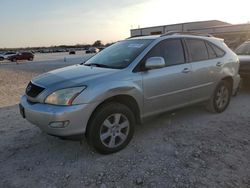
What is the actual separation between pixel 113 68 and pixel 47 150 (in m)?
1.62

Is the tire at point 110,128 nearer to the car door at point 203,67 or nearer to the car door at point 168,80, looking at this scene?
the car door at point 168,80

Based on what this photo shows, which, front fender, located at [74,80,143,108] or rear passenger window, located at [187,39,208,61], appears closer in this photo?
front fender, located at [74,80,143,108]

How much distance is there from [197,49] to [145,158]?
2.50 m

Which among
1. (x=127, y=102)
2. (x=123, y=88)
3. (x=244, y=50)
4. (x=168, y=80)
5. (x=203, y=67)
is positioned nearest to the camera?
(x=123, y=88)

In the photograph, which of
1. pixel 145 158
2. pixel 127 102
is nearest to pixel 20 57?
pixel 127 102

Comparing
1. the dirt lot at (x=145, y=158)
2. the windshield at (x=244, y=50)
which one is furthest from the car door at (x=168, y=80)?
the windshield at (x=244, y=50)

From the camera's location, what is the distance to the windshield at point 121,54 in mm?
3999

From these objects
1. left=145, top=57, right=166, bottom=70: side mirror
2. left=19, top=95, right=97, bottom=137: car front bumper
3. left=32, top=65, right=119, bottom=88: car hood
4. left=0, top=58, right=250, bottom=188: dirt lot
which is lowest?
left=0, top=58, right=250, bottom=188: dirt lot

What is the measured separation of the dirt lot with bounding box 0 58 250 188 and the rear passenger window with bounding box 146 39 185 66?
1.26 metres

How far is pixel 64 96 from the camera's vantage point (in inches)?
128

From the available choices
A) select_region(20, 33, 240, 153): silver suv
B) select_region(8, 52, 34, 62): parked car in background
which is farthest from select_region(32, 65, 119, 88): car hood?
select_region(8, 52, 34, 62): parked car in background

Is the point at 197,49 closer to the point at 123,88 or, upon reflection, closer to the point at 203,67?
the point at 203,67

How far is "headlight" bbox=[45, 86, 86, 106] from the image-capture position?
3230mm

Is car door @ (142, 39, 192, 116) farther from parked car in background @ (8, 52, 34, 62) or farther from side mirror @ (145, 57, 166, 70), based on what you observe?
parked car in background @ (8, 52, 34, 62)
